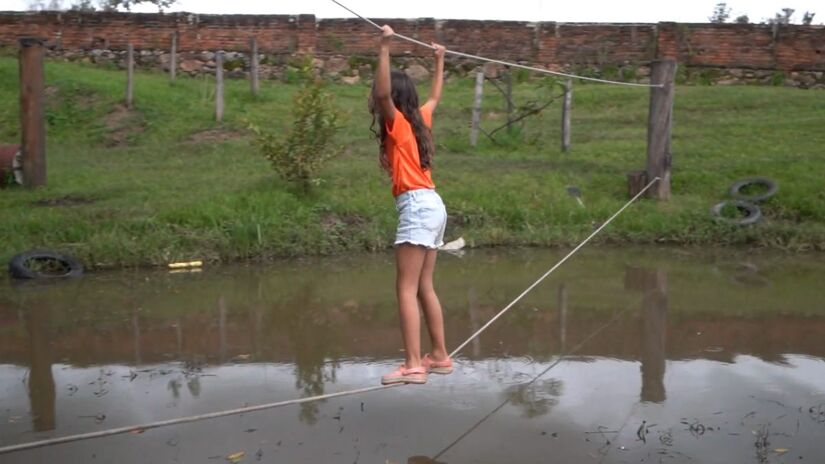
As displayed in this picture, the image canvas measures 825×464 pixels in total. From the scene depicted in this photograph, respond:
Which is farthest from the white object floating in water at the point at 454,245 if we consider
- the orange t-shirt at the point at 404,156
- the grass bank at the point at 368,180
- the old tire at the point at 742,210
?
the orange t-shirt at the point at 404,156

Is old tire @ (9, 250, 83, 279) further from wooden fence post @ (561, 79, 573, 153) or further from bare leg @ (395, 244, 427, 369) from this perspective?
wooden fence post @ (561, 79, 573, 153)

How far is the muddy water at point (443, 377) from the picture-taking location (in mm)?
4996

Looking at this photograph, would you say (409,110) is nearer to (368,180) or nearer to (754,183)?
(368,180)

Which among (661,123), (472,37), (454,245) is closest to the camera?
(454,245)

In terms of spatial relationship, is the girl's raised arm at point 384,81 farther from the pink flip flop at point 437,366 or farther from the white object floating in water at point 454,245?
the white object floating in water at point 454,245

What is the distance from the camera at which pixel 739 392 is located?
581 cm

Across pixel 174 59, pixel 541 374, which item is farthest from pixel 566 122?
Answer: pixel 174 59

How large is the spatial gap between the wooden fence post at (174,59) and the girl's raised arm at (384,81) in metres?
16.8

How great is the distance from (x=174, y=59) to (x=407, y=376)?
58.3 ft

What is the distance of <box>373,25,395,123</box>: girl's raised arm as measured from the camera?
5.04 metres

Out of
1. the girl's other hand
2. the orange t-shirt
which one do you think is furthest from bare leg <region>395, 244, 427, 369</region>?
the girl's other hand

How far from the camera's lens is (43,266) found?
9445 mm

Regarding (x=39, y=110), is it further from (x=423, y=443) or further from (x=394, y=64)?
(x=394, y=64)

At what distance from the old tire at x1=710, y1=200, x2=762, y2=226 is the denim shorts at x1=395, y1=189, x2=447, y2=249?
22.0 ft
